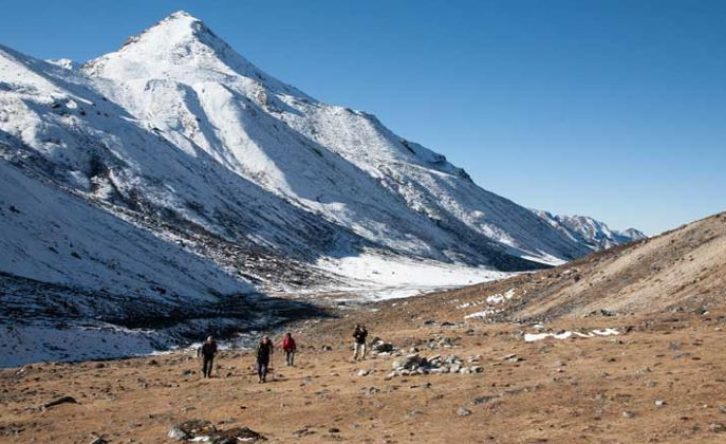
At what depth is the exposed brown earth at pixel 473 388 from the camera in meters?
16.8

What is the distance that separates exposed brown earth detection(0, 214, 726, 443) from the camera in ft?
55.0

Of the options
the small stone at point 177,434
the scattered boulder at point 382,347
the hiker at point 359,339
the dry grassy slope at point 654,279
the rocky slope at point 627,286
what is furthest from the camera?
the rocky slope at point 627,286

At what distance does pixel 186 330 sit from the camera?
189 ft

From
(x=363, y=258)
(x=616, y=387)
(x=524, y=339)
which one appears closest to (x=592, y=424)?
(x=616, y=387)

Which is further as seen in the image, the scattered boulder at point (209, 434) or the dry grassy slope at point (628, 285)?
the dry grassy slope at point (628, 285)

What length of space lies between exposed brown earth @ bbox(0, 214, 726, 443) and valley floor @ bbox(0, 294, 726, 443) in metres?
0.07

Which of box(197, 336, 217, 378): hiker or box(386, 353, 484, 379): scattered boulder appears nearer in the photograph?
box(386, 353, 484, 379): scattered boulder

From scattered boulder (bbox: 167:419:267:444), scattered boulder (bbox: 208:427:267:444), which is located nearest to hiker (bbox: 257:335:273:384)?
scattered boulder (bbox: 167:419:267:444)

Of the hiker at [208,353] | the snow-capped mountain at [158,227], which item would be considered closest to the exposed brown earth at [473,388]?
the hiker at [208,353]

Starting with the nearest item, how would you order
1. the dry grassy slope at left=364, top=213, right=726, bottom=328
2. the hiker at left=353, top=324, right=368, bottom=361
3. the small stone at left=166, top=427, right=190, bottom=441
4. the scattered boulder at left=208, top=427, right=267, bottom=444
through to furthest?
the scattered boulder at left=208, top=427, right=267, bottom=444, the small stone at left=166, top=427, right=190, bottom=441, the hiker at left=353, top=324, right=368, bottom=361, the dry grassy slope at left=364, top=213, right=726, bottom=328

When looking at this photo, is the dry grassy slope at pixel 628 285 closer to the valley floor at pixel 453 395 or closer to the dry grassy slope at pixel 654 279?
the dry grassy slope at pixel 654 279

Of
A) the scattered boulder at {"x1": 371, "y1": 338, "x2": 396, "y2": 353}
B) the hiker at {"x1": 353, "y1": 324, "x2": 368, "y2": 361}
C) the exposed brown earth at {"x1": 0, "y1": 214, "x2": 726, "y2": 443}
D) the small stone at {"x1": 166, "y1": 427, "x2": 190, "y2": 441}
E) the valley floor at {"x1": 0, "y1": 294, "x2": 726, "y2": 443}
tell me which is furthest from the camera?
the scattered boulder at {"x1": 371, "y1": 338, "x2": 396, "y2": 353}

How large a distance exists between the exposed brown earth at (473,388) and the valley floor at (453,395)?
0.23ft

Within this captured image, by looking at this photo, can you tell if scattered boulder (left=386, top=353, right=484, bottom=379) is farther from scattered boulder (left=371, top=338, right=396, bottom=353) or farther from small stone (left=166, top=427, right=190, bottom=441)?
small stone (left=166, top=427, right=190, bottom=441)
